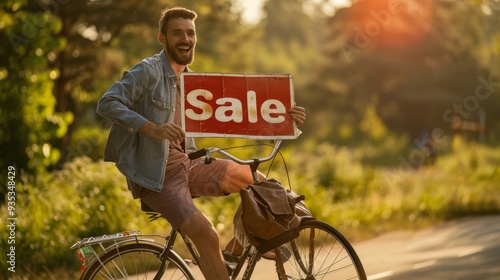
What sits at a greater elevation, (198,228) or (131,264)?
(198,228)

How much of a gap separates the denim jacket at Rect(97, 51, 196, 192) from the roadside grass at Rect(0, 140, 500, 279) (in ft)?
11.7

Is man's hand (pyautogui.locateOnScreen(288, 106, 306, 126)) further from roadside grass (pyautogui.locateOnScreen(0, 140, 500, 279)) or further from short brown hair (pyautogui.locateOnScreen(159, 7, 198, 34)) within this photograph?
roadside grass (pyautogui.locateOnScreen(0, 140, 500, 279))

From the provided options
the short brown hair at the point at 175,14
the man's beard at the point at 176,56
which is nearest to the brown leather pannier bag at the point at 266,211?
the man's beard at the point at 176,56

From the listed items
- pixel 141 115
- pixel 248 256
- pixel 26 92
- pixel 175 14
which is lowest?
pixel 248 256

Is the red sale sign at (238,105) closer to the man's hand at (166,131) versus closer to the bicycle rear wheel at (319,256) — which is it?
the man's hand at (166,131)

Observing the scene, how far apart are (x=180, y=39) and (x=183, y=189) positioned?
829mm

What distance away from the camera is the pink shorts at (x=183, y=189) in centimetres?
523

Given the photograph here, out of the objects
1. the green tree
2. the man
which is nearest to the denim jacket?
the man

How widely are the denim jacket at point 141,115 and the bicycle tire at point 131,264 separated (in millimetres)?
405

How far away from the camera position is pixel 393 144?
43.8 metres

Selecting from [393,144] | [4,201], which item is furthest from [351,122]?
[4,201]

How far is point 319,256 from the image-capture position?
18.5 feet

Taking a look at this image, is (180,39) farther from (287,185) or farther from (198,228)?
(287,185)

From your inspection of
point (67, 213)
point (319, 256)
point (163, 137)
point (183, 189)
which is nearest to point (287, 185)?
point (67, 213)
